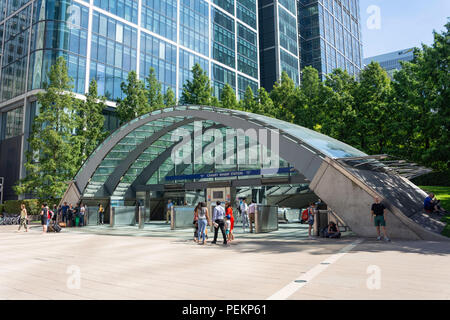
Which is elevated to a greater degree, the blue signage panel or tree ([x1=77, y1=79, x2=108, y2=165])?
tree ([x1=77, y1=79, x2=108, y2=165])

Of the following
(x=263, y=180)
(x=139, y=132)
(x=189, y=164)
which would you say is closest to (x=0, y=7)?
(x=139, y=132)

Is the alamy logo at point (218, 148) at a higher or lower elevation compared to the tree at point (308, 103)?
lower

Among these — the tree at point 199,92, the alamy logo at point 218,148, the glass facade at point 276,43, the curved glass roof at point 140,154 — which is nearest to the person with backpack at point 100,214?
the curved glass roof at point 140,154

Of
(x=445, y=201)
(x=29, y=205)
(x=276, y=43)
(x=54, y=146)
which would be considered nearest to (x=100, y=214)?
(x=54, y=146)

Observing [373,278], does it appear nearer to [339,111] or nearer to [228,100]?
[339,111]

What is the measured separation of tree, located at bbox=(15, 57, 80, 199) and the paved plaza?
19644 mm

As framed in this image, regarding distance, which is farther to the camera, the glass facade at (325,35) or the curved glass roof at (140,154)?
the glass facade at (325,35)

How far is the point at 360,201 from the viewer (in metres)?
14.0

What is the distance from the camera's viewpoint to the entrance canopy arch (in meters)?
14.1

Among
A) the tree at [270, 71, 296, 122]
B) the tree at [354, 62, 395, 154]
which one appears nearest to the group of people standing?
the tree at [354, 62, 395, 154]

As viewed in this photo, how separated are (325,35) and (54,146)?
71877 millimetres

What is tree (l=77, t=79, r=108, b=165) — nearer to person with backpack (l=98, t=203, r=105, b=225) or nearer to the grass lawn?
person with backpack (l=98, t=203, r=105, b=225)

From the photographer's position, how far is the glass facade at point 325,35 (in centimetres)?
8059

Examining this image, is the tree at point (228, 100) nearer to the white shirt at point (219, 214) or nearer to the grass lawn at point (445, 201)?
the grass lawn at point (445, 201)
